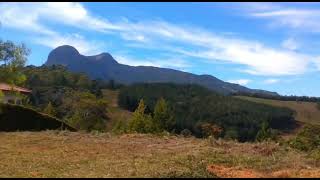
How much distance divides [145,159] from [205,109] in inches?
4088

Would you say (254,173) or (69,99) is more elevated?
(69,99)

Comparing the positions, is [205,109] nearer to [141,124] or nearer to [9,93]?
[141,124]

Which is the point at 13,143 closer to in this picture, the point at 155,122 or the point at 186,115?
the point at 155,122

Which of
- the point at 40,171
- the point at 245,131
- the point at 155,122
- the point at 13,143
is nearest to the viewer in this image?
the point at 40,171

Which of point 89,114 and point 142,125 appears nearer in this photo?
point 142,125

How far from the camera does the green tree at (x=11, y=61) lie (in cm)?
2894

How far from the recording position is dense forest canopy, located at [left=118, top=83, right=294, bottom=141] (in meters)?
112

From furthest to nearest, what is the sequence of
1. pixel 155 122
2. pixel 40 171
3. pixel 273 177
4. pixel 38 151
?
pixel 155 122, pixel 38 151, pixel 40 171, pixel 273 177

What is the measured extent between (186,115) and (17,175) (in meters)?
100

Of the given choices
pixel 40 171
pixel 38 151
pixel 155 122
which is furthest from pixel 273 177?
pixel 155 122

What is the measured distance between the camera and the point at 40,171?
18.9 meters

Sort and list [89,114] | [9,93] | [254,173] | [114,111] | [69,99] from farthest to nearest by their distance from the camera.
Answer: [114,111] → [69,99] → [89,114] → [9,93] → [254,173]

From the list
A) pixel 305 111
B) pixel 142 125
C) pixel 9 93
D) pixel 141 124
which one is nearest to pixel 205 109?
pixel 305 111

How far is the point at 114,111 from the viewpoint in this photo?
129m
